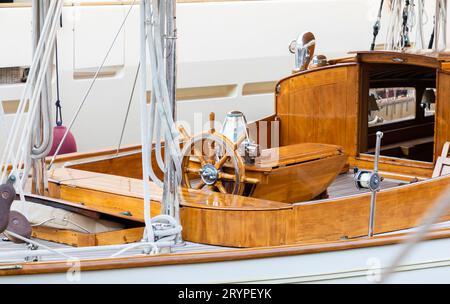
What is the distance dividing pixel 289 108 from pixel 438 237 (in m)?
2.03

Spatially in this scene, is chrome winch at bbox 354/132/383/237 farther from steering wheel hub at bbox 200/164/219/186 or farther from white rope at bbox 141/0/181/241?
white rope at bbox 141/0/181/241

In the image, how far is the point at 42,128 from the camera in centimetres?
485

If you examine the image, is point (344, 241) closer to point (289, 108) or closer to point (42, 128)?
point (42, 128)

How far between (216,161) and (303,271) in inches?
32.4

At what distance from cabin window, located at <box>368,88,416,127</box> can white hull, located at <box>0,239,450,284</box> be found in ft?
6.83

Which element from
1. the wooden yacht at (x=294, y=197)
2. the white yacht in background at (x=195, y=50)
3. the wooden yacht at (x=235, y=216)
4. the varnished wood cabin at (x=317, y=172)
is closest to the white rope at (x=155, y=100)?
Answer: the wooden yacht at (x=235, y=216)

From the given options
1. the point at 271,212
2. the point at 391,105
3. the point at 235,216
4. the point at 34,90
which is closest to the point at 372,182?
the point at 271,212

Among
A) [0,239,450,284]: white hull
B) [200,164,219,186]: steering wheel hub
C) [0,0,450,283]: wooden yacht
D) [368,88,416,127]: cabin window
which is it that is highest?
[368,88,416,127]: cabin window

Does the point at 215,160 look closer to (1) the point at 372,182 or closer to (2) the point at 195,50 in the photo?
(1) the point at 372,182

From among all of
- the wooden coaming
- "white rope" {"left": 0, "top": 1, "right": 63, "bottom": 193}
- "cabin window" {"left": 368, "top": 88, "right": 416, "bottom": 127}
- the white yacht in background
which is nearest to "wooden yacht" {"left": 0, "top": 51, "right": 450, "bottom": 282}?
the wooden coaming

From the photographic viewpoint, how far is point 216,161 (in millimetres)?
4887

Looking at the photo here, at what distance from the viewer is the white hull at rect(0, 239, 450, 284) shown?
4.18m
